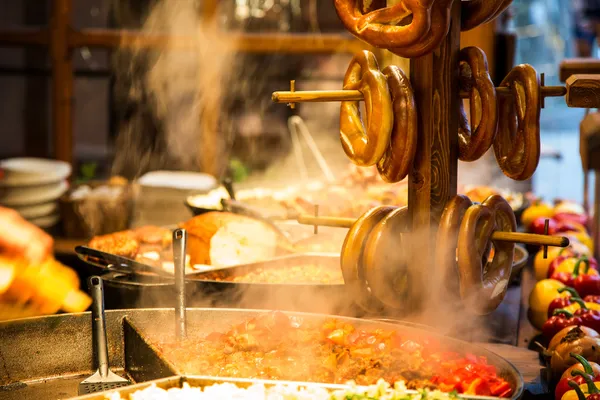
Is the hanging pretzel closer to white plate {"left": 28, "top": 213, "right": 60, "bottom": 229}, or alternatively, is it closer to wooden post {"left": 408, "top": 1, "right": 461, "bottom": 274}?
wooden post {"left": 408, "top": 1, "right": 461, "bottom": 274}

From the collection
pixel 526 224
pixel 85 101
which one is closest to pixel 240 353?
pixel 526 224

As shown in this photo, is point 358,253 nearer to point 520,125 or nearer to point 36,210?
point 520,125

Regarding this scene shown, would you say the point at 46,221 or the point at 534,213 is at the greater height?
the point at 534,213

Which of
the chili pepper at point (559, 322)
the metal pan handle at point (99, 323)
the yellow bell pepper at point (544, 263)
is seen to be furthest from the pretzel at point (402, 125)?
the yellow bell pepper at point (544, 263)

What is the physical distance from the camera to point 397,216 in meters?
2.22

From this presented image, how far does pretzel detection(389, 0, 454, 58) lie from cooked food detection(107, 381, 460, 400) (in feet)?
2.89

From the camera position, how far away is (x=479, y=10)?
6.95 ft

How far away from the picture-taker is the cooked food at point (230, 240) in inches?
140

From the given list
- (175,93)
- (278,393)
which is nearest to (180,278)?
(278,393)

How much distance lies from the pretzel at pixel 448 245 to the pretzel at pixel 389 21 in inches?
18.6

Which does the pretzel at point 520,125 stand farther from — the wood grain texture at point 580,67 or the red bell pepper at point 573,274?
the red bell pepper at point 573,274

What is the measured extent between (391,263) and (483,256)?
0.26 metres

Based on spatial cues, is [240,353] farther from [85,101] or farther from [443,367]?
[85,101]

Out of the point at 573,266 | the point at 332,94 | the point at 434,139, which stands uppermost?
the point at 332,94
